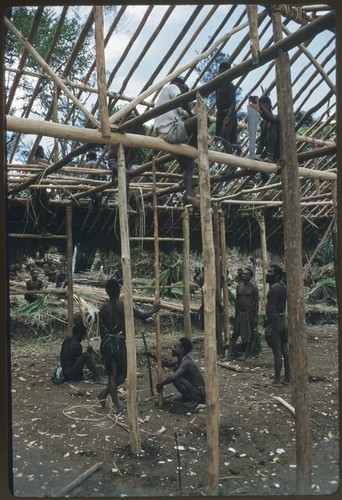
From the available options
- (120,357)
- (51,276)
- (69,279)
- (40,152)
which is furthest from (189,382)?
(51,276)

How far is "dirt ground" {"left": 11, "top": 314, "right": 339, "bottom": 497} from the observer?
4230mm

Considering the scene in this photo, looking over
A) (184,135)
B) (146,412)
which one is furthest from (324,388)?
(184,135)

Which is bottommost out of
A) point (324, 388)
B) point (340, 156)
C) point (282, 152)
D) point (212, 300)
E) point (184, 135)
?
point (324, 388)

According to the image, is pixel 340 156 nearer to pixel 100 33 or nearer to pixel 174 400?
pixel 100 33

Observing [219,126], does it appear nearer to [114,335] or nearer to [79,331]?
[114,335]

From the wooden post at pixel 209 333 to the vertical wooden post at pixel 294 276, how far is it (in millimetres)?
612

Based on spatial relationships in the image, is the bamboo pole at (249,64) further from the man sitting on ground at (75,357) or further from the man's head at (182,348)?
the man sitting on ground at (75,357)

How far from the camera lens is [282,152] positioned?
4184 mm

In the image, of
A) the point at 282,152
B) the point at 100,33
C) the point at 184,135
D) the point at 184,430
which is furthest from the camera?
the point at 184,430

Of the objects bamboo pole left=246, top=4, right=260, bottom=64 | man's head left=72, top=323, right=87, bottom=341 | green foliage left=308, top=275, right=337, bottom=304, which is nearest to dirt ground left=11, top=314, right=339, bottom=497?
man's head left=72, top=323, right=87, bottom=341

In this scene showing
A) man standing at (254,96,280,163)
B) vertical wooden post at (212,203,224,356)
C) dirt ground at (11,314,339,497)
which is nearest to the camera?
dirt ground at (11,314,339,497)

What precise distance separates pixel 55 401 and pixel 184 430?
193 centimetres

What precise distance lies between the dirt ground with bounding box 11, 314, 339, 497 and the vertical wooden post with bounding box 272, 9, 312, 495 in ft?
1.41

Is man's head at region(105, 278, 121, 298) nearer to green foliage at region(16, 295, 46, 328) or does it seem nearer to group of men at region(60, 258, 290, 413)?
group of men at region(60, 258, 290, 413)
